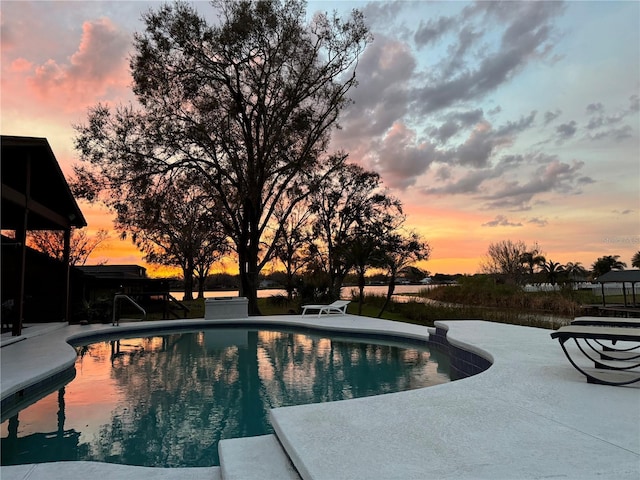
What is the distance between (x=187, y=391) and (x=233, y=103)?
13106 millimetres

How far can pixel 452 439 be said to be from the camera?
8.69 feet

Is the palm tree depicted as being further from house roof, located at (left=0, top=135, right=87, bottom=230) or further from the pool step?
the pool step

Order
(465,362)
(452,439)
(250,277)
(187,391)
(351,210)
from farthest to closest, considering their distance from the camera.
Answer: (351,210) < (250,277) < (465,362) < (187,391) < (452,439)

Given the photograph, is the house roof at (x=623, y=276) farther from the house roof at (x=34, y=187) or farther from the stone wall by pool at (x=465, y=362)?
the house roof at (x=34, y=187)

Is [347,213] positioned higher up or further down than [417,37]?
further down

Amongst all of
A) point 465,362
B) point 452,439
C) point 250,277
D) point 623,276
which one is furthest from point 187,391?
point 623,276

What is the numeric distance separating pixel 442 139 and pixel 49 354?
1166 cm

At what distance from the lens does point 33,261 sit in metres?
12.1

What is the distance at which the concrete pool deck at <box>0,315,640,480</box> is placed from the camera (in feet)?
7.42

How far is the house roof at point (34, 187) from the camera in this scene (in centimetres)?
849

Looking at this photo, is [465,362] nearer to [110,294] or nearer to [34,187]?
[34,187]

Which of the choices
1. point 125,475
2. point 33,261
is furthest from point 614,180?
point 33,261

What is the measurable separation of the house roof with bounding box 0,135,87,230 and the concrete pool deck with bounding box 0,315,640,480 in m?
5.82

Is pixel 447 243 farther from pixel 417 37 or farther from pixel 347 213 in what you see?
pixel 417 37
